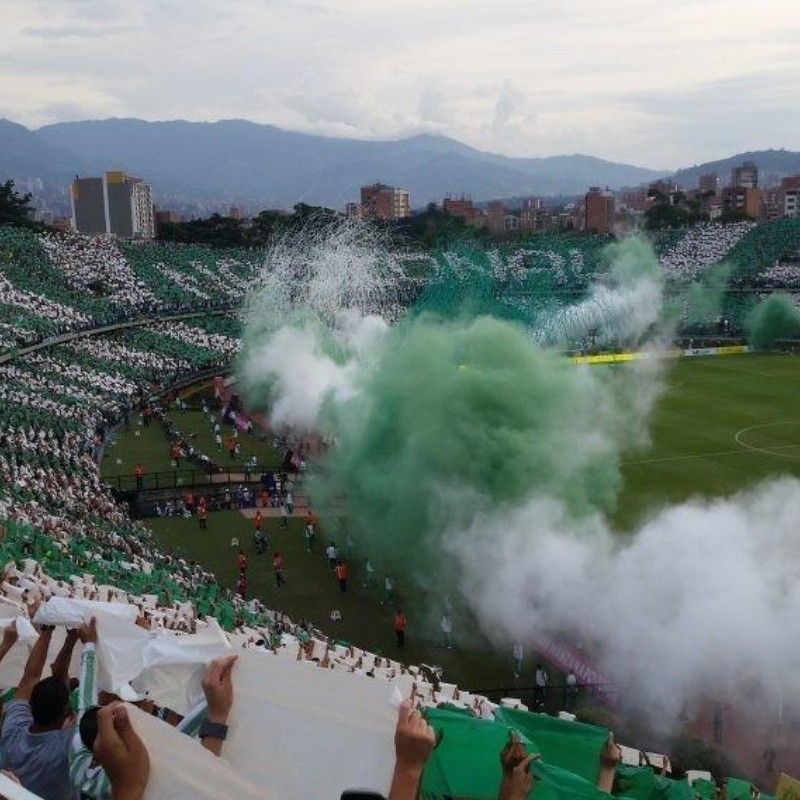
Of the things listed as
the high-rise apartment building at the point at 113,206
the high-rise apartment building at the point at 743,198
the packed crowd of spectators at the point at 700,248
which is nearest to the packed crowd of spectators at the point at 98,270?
the packed crowd of spectators at the point at 700,248

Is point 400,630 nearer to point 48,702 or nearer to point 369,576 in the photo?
point 369,576

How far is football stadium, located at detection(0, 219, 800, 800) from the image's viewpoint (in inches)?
213

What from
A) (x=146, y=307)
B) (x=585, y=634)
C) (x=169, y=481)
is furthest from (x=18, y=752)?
(x=146, y=307)

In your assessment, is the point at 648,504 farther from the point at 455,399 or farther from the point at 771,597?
the point at 771,597

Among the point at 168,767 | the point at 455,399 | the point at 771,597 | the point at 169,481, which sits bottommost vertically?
the point at 169,481

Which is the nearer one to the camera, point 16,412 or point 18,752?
point 18,752

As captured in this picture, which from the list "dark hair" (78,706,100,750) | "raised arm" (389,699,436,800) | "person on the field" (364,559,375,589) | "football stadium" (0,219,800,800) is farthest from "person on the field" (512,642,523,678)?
"raised arm" (389,699,436,800)

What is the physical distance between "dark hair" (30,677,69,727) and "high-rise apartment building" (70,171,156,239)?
16387 cm

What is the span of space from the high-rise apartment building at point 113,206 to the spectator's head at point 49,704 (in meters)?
164

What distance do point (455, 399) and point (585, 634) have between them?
19.2 feet

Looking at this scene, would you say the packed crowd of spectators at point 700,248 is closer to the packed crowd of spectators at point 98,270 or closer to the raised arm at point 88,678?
the packed crowd of spectators at point 98,270

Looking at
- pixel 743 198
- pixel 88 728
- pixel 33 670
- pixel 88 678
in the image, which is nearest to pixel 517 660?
pixel 88 678

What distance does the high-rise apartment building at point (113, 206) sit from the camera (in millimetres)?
166600

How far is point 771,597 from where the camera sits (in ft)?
51.4
